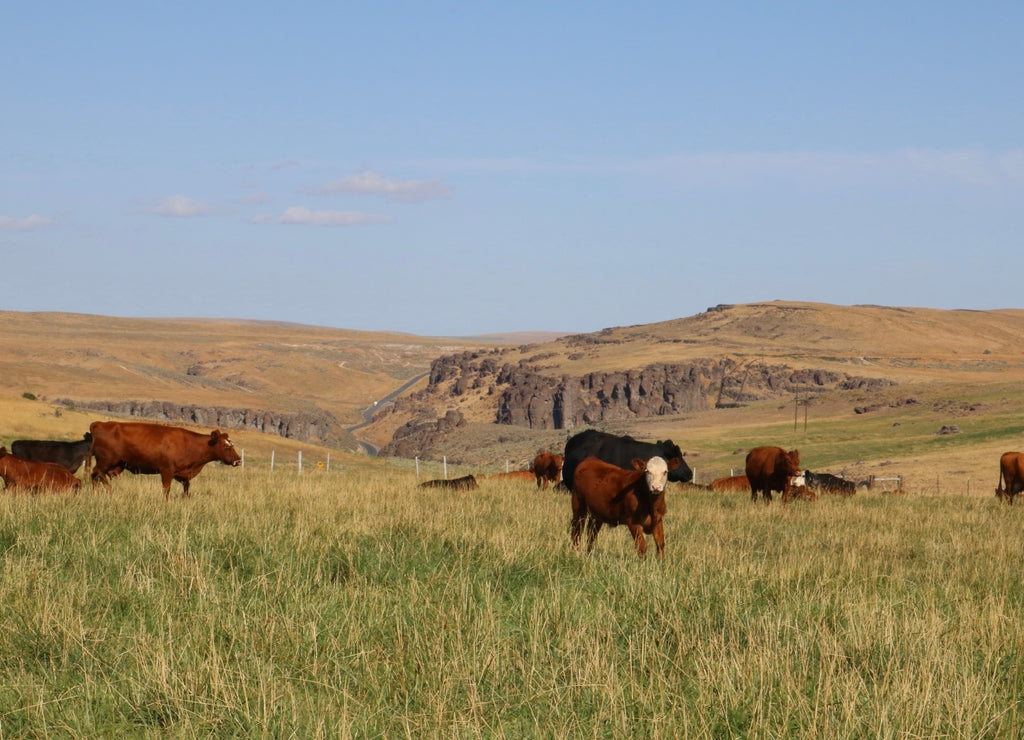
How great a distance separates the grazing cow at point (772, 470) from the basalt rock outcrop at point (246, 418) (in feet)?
234

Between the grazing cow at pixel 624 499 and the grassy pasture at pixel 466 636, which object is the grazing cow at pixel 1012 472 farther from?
the grazing cow at pixel 624 499

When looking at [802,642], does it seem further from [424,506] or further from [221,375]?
[221,375]

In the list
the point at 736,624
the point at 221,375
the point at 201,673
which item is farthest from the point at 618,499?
the point at 221,375

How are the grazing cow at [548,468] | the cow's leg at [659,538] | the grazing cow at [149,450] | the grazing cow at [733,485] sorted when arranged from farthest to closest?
the grazing cow at [548,468] → the grazing cow at [733,485] → the grazing cow at [149,450] → the cow's leg at [659,538]

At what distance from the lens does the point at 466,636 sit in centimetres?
609

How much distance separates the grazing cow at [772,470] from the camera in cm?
1909

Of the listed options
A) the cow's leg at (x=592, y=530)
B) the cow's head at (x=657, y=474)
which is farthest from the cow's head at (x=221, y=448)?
the cow's head at (x=657, y=474)

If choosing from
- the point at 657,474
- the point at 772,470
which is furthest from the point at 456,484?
the point at 657,474

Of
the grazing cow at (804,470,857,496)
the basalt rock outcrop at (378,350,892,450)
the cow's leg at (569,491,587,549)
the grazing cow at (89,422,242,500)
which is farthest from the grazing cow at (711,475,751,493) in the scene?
the basalt rock outcrop at (378,350,892,450)

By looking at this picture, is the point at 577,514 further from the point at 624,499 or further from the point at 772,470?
the point at 772,470

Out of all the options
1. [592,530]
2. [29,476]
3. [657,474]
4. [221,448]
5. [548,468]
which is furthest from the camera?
[548,468]

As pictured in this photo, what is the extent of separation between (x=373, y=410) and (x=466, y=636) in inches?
5329

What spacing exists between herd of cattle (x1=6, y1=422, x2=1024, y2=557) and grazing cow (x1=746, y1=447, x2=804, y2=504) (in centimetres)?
2

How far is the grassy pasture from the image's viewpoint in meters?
4.87
